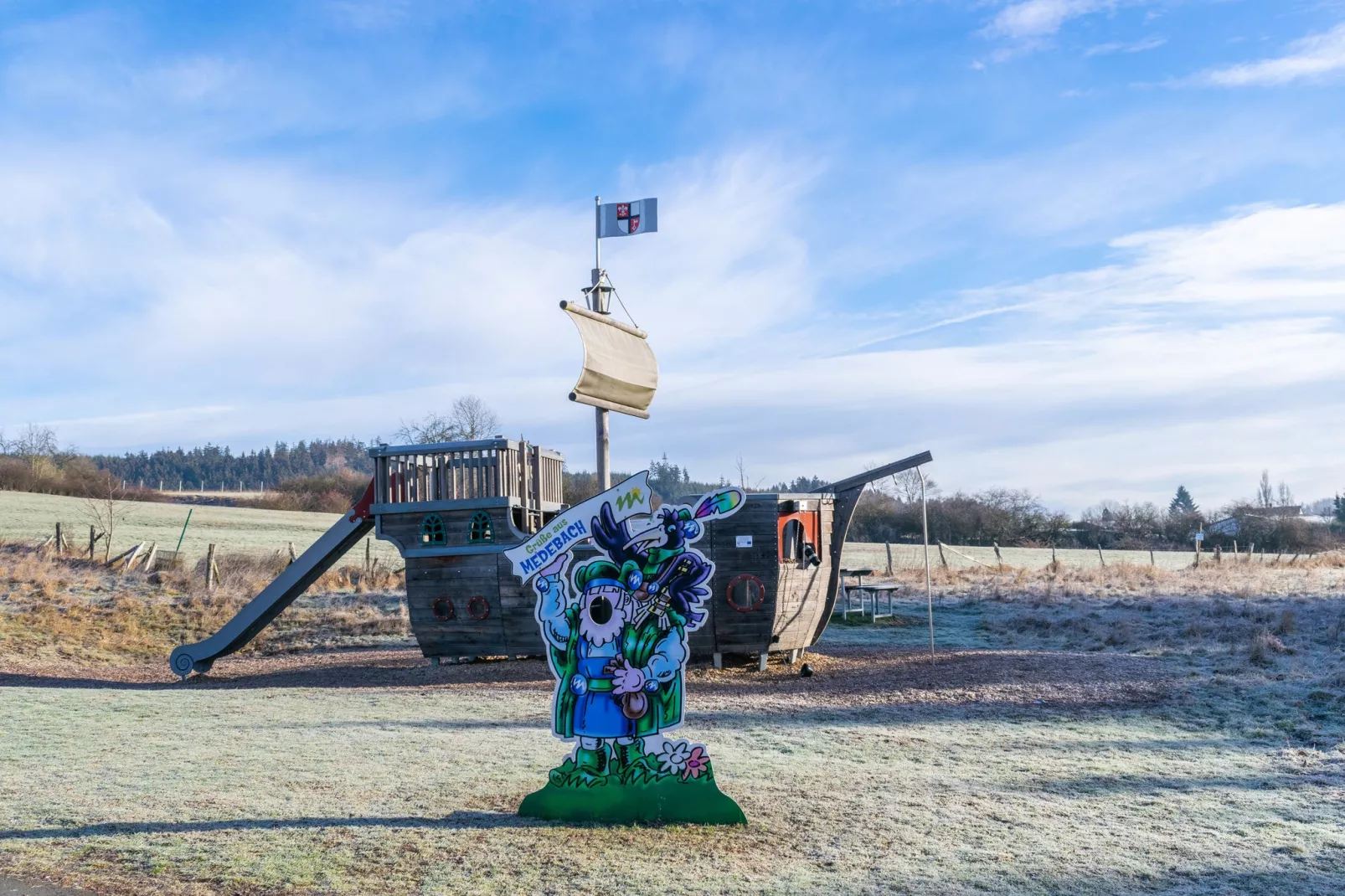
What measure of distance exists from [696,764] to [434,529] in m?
8.60

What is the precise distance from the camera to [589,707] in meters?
7.23

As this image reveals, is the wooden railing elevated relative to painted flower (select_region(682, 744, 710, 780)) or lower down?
elevated

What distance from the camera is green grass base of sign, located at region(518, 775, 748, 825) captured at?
22.6 feet

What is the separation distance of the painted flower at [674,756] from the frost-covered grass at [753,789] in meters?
0.43

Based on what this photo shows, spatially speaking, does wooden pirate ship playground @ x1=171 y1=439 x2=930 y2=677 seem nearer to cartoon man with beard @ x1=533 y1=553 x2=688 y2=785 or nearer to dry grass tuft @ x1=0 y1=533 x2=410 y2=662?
dry grass tuft @ x1=0 y1=533 x2=410 y2=662

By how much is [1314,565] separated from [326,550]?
29.0 metres

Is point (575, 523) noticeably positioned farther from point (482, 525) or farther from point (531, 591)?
point (482, 525)

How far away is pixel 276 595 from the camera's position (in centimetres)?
1557

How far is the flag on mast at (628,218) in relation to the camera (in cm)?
1709

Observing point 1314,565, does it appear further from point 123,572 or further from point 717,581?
point 123,572

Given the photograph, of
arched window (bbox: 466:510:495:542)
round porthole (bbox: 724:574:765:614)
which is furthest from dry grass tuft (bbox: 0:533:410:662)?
round porthole (bbox: 724:574:765:614)

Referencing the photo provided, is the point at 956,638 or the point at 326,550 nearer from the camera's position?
the point at 326,550

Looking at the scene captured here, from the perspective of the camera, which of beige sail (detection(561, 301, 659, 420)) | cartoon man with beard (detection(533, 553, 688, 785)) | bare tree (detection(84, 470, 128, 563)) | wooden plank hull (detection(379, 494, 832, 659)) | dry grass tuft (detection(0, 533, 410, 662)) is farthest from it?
bare tree (detection(84, 470, 128, 563))

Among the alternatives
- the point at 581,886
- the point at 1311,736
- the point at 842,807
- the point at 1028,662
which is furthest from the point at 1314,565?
the point at 581,886
